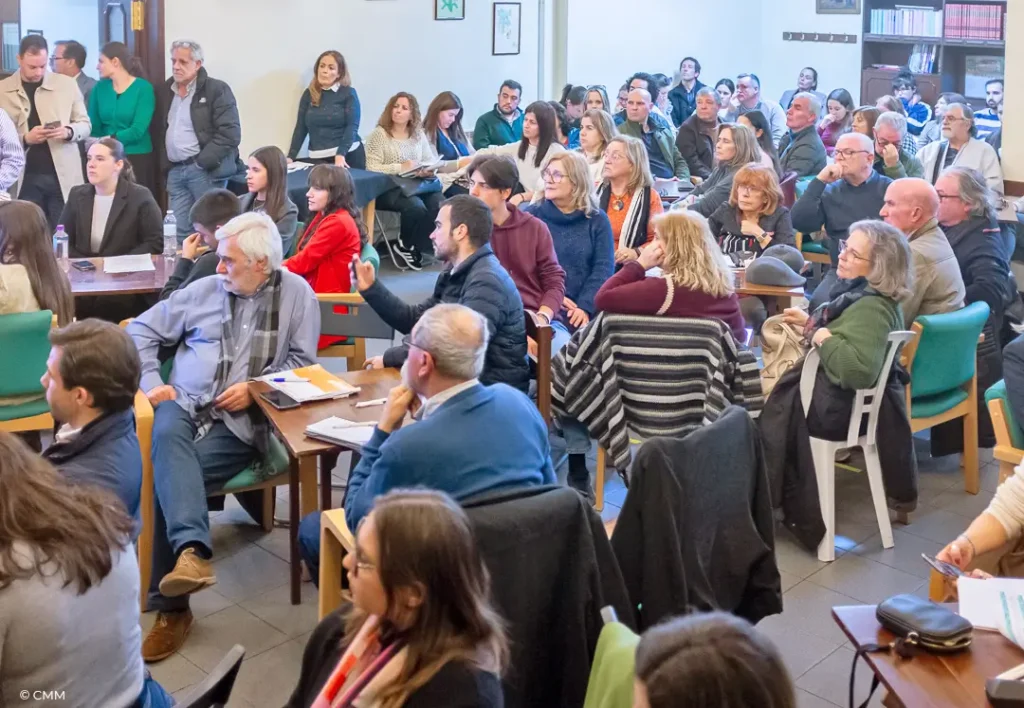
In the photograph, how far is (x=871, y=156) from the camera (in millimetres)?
6309

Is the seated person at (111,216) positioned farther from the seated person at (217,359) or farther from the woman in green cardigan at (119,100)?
the woman in green cardigan at (119,100)

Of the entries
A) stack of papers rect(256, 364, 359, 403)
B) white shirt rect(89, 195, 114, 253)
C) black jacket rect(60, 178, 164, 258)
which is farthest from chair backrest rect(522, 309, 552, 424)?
white shirt rect(89, 195, 114, 253)

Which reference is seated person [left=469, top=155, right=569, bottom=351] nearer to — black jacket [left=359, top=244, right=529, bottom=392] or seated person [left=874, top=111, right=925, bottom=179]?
black jacket [left=359, top=244, right=529, bottom=392]

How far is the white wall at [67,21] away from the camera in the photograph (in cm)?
873

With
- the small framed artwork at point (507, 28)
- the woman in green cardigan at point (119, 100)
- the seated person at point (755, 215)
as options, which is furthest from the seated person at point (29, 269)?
the small framed artwork at point (507, 28)

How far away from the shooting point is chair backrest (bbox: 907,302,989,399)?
4.60 meters

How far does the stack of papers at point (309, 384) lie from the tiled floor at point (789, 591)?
66cm

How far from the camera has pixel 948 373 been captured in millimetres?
4770

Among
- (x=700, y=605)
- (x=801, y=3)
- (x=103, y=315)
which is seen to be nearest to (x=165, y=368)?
(x=103, y=315)

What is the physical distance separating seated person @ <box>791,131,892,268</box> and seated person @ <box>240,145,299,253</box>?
2.62 meters

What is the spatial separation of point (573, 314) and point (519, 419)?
7.92 ft

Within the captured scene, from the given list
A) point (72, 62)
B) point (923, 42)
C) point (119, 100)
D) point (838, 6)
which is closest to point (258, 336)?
point (119, 100)

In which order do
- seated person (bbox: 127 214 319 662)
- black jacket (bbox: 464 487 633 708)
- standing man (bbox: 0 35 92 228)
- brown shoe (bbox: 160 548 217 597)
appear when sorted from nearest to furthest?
black jacket (bbox: 464 487 633 708)
brown shoe (bbox: 160 548 217 597)
seated person (bbox: 127 214 319 662)
standing man (bbox: 0 35 92 228)

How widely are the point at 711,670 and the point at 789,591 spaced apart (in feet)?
8.59
